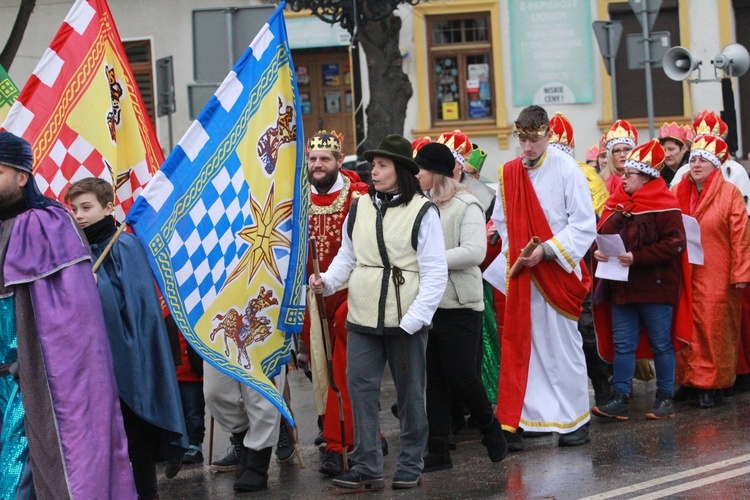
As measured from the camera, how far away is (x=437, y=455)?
301 inches

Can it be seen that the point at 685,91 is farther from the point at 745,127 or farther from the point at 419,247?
the point at 419,247

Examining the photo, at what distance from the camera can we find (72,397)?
5.70 meters

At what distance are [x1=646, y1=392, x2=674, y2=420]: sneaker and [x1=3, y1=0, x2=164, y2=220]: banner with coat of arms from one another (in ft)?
12.0

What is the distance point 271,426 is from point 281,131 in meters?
1.60

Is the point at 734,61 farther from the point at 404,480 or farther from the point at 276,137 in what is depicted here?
the point at 404,480

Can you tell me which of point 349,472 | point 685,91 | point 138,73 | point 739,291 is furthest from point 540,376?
point 138,73

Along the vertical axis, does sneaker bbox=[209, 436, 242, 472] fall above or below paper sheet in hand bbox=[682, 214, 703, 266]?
below

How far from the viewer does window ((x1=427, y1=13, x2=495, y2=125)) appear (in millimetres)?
25375

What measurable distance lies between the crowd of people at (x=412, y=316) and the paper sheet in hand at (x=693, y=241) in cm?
3

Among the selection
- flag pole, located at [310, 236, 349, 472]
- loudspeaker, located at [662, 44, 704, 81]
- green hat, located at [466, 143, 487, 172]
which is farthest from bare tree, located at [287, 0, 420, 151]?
flag pole, located at [310, 236, 349, 472]

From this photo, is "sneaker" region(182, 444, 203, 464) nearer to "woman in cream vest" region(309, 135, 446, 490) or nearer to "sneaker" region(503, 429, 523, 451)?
"woman in cream vest" region(309, 135, 446, 490)

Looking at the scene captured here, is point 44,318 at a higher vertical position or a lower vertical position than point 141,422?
higher

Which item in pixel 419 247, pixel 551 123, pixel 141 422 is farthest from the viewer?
pixel 551 123

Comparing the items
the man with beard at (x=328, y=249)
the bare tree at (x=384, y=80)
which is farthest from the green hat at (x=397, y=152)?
the bare tree at (x=384, y=80)
